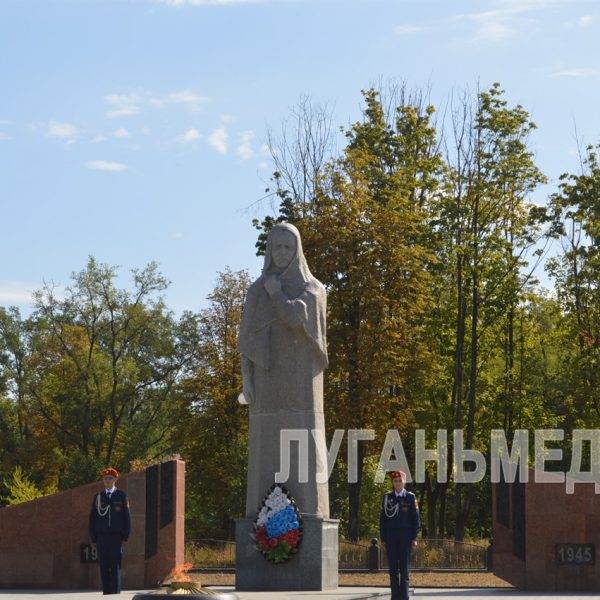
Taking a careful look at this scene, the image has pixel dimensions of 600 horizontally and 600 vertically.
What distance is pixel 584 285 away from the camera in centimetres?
4009

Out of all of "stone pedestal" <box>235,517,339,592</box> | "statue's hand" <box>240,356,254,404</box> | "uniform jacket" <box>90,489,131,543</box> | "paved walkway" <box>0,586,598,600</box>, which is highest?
"statue's hand" <box>240,356,254,404</box>

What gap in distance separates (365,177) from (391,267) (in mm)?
4041

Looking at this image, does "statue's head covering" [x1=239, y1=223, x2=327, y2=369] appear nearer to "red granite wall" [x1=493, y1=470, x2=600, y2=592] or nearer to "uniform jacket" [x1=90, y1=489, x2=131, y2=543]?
"uniform jacket" [x1=90, y1=489, x2=131, y2=543]

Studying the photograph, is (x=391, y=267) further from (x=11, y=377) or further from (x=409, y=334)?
(x=11, y=377)

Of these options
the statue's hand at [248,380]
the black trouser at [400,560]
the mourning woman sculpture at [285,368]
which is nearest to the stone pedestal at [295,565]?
the mourning woman sculpture at [285,368]

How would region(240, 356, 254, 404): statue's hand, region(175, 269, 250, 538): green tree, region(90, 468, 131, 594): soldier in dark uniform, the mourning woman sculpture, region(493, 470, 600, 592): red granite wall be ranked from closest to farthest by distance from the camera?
region(90, 468, 131, 594): soldier in dark uniform
the mourning woman sculpture
region(240, 356, 254, 404): statue's hand
region(493, 470, 600, 592): red granite wall
region(175, 269, 250, 538): green tree

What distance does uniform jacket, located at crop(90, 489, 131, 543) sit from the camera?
649 inches

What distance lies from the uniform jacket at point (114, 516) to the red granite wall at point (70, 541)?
4.38m

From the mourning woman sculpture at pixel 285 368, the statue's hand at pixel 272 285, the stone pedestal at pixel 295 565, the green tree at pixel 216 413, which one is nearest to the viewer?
the stone pedestal at pixel 295 565

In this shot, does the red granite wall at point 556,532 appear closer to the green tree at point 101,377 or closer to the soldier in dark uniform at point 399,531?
the soldier in dark uniform at point 399,531

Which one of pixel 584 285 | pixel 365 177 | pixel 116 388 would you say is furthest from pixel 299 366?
pixel 116 388

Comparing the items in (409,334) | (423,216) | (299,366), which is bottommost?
(299,366)

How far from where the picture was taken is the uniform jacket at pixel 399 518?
15.8 m

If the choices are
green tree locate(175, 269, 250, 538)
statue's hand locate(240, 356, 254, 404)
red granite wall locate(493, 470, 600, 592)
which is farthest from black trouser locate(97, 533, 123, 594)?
green tree locate(175, 269, 250, 538)
